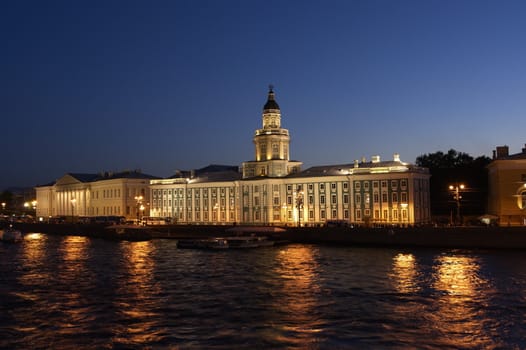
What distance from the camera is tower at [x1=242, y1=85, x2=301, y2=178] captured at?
3573 inches

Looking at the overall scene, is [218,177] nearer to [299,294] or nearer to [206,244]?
[206,244]

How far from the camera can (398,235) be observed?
60594 mm

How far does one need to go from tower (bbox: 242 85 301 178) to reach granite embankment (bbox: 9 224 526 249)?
1576cm

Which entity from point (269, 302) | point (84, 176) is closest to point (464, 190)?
point (269, 302)

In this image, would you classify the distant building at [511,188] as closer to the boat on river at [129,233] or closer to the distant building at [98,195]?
the boat on river at [129,233]

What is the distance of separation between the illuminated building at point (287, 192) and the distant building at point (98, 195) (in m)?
8.66

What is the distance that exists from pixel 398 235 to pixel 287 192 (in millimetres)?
29725

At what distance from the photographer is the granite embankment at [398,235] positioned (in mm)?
54031

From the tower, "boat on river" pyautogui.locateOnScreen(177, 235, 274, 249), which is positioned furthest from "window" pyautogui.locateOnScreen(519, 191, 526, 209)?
the tower

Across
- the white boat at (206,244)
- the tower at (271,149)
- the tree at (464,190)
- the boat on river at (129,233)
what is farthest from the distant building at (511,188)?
the boat on river at (129,233)

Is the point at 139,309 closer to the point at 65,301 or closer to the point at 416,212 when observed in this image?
the point at 65,301

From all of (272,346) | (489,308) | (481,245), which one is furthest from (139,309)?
(481,245)

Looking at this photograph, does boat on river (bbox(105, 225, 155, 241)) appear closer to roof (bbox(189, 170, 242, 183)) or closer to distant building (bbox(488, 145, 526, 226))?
roof (bbox(189, 170, 242, 183))

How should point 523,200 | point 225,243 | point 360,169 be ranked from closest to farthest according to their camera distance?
point 225,243, point 523,200, point 360,169
